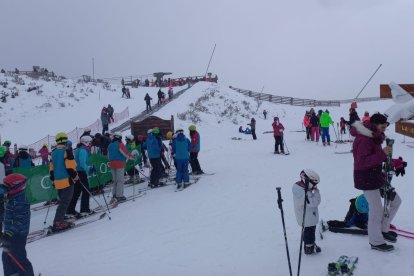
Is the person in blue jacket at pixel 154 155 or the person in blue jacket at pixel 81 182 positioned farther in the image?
the person in blue jacket at pixel 154 155

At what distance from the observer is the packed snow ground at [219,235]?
540 centimetres

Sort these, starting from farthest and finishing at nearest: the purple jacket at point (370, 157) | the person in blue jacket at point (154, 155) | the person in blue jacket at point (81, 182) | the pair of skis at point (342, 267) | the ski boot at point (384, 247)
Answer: the person in blue jacket at point (154, 155), the person in blue jacket at point (81, 182), the ski boot at point (384, 247), the purple jacket at point (370, 157), the pair of skis at point (342, 267)

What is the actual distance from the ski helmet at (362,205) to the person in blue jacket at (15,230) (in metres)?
4.88

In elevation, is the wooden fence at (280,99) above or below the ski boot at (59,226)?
above

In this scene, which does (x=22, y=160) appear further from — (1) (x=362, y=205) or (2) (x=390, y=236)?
(2) (x=390, y=236)

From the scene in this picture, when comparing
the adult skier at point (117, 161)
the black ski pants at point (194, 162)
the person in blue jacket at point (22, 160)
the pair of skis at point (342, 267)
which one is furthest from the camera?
the black ski pants at point (194, 162)

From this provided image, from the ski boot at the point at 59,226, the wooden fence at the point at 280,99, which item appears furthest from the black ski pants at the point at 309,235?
the wooden fence at the point at 280,99

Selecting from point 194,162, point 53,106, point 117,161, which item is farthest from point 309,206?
point 53,106

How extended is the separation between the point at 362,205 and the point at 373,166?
1.20m

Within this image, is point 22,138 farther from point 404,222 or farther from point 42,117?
point 404,222

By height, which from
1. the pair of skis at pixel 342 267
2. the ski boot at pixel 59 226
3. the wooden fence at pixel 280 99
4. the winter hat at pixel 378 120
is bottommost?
the ski boot at pixel 59 226

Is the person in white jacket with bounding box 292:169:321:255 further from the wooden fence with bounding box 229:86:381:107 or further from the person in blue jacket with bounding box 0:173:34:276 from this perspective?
the wooden fence with bounding box 229:86:381:107

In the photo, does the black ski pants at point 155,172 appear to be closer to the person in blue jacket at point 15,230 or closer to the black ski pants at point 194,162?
the black ski pants at point 194,162

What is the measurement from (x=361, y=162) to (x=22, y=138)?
24351mm
